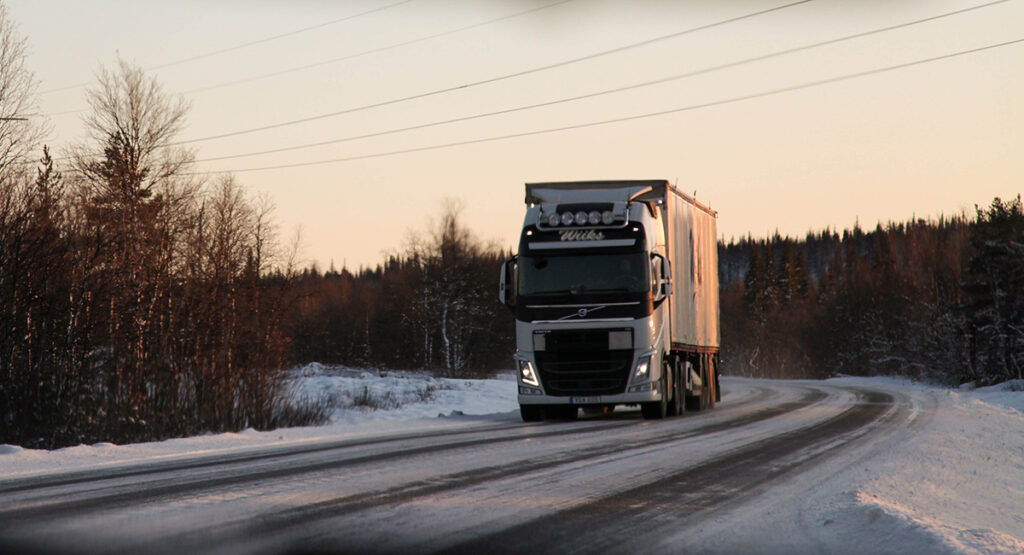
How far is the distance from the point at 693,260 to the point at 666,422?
533 centimetres

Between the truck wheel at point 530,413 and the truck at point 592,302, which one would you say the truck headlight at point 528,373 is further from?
the truck wheel at point 530,413

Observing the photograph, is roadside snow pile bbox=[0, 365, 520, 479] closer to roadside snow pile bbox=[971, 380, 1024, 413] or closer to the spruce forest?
the spruce forest

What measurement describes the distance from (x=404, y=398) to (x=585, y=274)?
13225 millimetres

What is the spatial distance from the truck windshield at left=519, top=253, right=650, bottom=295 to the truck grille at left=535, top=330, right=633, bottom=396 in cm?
86

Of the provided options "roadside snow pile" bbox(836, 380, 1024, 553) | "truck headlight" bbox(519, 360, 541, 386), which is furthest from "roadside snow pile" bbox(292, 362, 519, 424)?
"roadside snow pile" bbox(836, 380, 1024, 553)

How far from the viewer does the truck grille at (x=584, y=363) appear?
18844 millimetres

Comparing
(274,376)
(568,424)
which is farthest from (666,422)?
(274,376)

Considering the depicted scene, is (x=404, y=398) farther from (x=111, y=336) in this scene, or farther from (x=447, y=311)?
(x=447, y=311)

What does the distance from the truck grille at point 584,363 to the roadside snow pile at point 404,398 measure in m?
4.91

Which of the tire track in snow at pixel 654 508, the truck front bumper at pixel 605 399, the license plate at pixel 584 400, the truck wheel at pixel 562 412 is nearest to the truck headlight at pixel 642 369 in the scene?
the truck front bumper at pixel 605 399

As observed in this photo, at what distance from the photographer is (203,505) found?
759 centimetres

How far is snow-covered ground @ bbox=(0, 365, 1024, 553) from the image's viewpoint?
6.27 m

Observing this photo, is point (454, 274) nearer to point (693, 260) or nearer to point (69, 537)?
point (693, 260)

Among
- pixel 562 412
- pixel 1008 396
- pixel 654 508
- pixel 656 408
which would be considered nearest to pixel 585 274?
pixel 656 408
